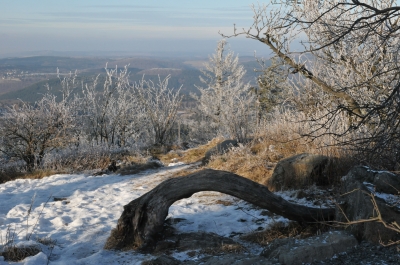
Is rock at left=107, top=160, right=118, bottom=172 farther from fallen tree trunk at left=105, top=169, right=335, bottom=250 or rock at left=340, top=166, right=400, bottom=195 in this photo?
rock at left=340, top=166, right=400, bottom=195

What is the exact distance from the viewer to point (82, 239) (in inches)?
194

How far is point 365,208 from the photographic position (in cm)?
348

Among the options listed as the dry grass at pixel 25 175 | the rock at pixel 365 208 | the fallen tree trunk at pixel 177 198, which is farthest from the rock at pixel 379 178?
the dry grass at pixel 25 175

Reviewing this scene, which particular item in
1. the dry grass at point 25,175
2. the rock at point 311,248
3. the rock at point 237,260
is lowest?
the dry grass at point 25,175

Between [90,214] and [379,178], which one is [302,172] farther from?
[90,214]

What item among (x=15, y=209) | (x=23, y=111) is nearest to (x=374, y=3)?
(x=15, y=209)

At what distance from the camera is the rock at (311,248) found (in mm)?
3117

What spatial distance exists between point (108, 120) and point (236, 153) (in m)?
13.3

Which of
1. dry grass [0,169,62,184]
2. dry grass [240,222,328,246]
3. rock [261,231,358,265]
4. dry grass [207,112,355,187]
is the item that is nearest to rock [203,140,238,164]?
dry grass [207,112,355,187]

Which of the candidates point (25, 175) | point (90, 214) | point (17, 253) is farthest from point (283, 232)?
point (25, 175)

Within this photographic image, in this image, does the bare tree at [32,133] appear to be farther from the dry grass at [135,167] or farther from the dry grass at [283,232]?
the dry grass at [283,232]

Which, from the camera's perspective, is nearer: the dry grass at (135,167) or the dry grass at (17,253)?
the dry grass at (17,253)

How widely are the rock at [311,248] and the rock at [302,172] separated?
7.69ft

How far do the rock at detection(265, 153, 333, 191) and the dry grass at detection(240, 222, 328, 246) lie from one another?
1511mm
